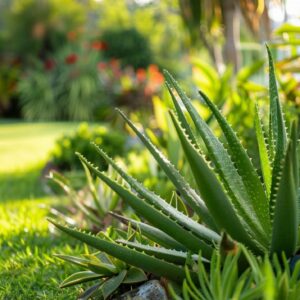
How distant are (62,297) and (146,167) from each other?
3.25 meters

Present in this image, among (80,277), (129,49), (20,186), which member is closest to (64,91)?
(129,49)

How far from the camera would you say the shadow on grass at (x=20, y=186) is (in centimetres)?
752

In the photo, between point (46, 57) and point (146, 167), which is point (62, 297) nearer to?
point (146, 167)

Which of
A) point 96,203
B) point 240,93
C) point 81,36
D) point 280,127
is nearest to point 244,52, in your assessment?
point 81,36

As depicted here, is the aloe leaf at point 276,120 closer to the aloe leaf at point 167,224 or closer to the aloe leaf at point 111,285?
the aloe leaf at point 167,224

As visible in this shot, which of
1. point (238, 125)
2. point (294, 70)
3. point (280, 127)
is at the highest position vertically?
point (280, 127)

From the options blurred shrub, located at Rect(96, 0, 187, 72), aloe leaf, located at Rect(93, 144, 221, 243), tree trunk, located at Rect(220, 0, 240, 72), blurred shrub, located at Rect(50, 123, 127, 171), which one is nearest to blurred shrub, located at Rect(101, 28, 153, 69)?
blurred shrub, located at Rect(96, 0, 187, 72)

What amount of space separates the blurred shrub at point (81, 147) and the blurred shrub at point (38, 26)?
15.3 metres

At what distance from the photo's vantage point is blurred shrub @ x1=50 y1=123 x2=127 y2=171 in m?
8.15

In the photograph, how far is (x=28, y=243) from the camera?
4594 millimetres

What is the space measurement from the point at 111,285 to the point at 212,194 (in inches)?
27.2

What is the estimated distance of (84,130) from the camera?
28.0ft

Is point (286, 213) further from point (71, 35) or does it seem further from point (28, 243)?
point (71, 35)

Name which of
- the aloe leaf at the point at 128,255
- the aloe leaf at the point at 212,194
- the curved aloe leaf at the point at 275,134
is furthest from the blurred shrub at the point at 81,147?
the aloe leaf at the point at 212,194
